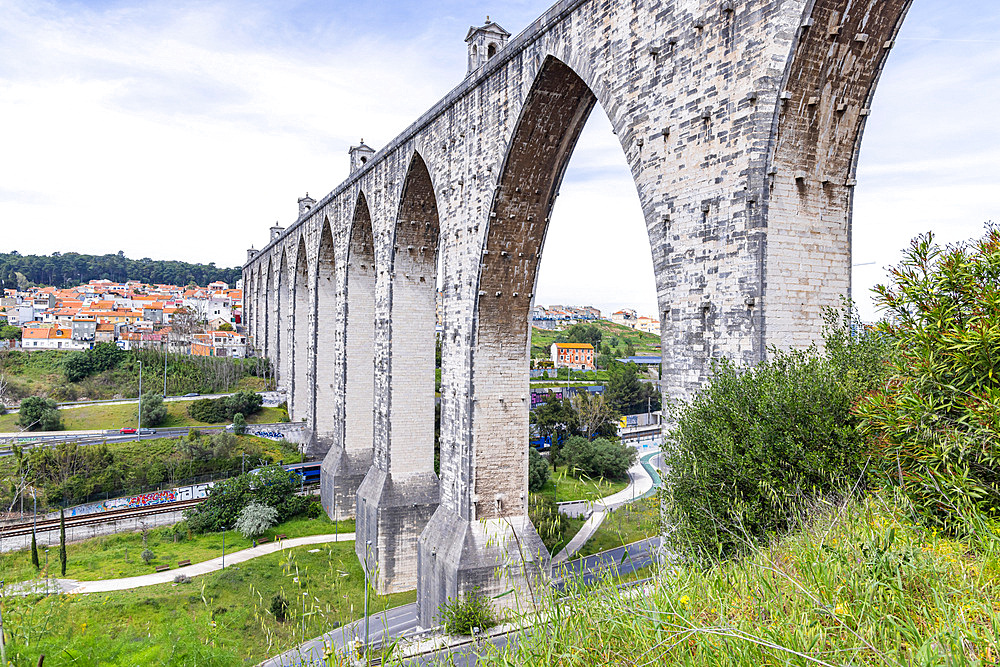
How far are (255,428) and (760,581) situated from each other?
31796mm

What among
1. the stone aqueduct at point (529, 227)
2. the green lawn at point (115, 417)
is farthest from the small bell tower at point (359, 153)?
the green lawn at point (115, 417)

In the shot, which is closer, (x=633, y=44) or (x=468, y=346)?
(x=633, y=44)

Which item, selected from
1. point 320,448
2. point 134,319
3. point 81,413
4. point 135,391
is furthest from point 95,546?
point 134,319

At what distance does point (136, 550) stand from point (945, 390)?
2324 cm

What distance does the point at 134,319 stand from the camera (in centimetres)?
6419

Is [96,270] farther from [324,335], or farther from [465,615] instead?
[465,615]

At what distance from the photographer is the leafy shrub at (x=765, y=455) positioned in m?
4.98

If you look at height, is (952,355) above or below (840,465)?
above

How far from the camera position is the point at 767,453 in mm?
5090

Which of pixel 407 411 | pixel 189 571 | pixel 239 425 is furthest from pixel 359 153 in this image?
pixel 239 425

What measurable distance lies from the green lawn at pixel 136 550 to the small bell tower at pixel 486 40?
15.0m

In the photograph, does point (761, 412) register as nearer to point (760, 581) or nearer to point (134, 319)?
point (760, 581)

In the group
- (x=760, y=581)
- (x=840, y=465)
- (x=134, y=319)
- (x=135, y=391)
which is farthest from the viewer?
(x=134, y=319)

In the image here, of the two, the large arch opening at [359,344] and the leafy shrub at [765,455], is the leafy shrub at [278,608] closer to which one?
the large arch opening at [359,344]
